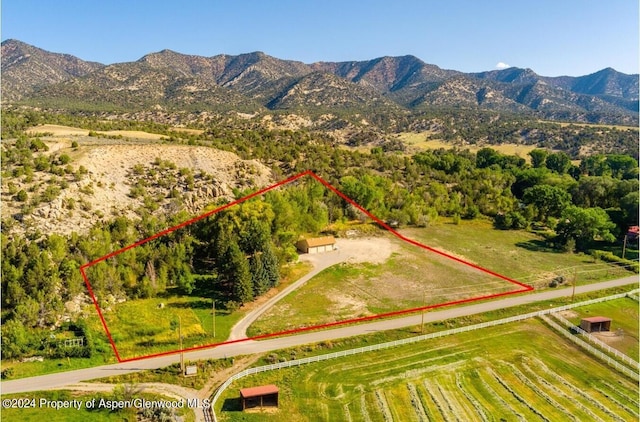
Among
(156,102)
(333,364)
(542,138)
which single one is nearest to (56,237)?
(333,364)

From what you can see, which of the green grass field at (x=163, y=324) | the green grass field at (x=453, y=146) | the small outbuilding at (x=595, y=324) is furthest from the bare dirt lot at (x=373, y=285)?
the green grass field at (x=453, y=146)

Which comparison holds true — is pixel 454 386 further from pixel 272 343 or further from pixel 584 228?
pixel 584 228

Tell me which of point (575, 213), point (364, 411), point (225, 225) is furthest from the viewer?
point (575, 213)

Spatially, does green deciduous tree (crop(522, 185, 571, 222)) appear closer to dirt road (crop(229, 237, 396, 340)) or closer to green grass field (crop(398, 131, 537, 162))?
dirt road (crop(229, 237, 396, 340))

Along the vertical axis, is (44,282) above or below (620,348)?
above

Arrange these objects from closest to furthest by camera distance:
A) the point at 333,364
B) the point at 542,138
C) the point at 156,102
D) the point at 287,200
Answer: the point at 333,364 < the point at 287,200 < the point at 156,102 < the point at 542,138

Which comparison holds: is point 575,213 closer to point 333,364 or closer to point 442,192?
point 442,192

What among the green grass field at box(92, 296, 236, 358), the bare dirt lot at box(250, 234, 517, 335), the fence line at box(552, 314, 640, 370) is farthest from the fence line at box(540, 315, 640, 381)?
the green grass field at box(92, 296, 236, 358)
